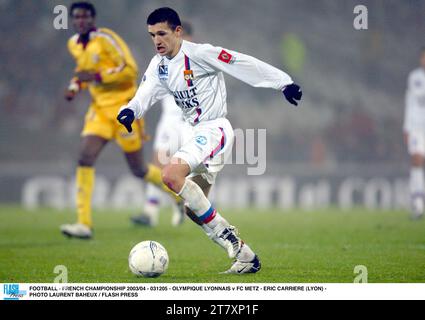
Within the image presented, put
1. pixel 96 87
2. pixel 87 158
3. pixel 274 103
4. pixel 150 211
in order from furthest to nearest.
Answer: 1. pixel 274 103
2. pixel 150 211
3. pixel 96 87
4. pixel 87 158

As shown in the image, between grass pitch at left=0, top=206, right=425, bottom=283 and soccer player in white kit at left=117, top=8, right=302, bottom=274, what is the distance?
1.40ft

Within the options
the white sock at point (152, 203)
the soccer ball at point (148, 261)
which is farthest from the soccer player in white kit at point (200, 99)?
the white sock at point (152, 203)

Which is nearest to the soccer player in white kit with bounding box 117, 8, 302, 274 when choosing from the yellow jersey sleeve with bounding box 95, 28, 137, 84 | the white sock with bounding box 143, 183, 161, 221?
the yellow jersey sleeve with bounding box 95, 28, 137, 84

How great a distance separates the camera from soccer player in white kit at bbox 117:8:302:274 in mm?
6547

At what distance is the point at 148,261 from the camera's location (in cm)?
653

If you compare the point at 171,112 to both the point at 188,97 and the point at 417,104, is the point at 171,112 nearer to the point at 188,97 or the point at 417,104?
the point at 417,104

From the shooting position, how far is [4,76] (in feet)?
57.4

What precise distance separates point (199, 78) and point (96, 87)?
11.0 ft

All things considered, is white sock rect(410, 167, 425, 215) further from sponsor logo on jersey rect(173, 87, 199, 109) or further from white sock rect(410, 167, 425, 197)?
sponsor logo on jersey rect(173, 87, 199, 109)

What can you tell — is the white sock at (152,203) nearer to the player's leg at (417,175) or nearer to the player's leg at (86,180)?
the player's leg at (86,180)

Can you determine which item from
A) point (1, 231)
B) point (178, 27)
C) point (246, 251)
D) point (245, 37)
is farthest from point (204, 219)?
point (245, 37)

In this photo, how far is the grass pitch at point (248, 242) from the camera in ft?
22.1

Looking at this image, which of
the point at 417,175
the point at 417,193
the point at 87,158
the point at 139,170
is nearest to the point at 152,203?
the point at 139,170

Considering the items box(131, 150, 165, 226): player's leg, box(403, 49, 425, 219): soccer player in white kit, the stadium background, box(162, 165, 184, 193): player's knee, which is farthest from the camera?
the stadium background
